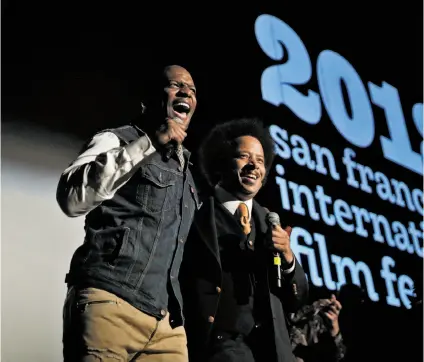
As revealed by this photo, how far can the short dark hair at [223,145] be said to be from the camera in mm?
2693

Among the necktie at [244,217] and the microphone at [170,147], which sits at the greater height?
the microphone at [170,147]

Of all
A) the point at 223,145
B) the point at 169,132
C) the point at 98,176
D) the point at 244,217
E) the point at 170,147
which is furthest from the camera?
the point at 223,145

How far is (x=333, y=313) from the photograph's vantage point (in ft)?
10.7

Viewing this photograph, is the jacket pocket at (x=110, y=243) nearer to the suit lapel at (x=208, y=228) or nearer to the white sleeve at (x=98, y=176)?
the white sleeve at (x=98, y=176)

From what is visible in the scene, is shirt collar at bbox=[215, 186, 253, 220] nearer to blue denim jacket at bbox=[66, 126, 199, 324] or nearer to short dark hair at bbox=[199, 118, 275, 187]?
short dark hair at bbox=[199, 118, 275, 187]

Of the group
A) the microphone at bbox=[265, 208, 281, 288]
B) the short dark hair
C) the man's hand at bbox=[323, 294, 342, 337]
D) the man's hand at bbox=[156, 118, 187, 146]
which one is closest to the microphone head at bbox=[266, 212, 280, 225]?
the microphone at bbox=[265, 208, 281, 288]

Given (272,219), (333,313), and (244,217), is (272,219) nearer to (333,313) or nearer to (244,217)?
(244,217)

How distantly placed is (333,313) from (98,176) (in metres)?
1.71

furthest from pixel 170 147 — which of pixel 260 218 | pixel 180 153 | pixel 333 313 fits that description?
pixel 333 313

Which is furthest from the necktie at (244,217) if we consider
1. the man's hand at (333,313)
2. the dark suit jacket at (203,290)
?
the man's hand at (333,313)

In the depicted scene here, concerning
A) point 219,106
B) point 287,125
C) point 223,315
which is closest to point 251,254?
point 223,315

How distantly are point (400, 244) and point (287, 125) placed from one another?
3.27ft

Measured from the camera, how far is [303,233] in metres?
3.49

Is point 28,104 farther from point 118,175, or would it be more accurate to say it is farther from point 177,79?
point 118,175
